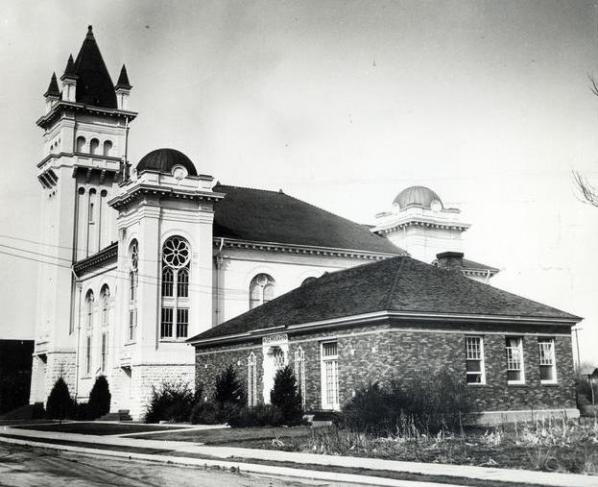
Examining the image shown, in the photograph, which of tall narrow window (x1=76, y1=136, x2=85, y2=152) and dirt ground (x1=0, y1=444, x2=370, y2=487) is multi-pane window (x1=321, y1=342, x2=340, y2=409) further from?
tall narrow window (x1=76, y1=136, x2=85, y2=152)

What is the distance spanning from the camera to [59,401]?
54.4 metres

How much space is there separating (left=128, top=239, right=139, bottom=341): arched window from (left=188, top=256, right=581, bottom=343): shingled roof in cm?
1288

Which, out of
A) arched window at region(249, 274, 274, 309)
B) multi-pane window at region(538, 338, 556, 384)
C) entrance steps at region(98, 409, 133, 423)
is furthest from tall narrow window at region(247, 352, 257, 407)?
arched window at region(249, 274, 274, 309)

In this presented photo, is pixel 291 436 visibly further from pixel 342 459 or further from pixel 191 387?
pixel 191 387

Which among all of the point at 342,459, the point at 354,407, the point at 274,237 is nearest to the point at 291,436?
the point at 354,407

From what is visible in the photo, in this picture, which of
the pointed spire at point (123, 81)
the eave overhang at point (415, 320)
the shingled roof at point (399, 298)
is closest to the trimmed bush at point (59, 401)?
the shingled roof at point (399, 298)

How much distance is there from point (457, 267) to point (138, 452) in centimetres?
1976

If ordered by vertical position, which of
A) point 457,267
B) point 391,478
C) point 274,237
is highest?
point 274,237

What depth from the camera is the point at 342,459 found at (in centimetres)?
1809

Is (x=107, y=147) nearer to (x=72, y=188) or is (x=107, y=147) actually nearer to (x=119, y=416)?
(x=72, y=188)

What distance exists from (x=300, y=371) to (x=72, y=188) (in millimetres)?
36083

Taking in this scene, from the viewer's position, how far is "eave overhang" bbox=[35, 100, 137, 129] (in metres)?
62.1

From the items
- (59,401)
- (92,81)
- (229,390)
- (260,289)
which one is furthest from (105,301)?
(229,390)

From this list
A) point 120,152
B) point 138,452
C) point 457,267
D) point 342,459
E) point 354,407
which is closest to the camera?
point 342,459
